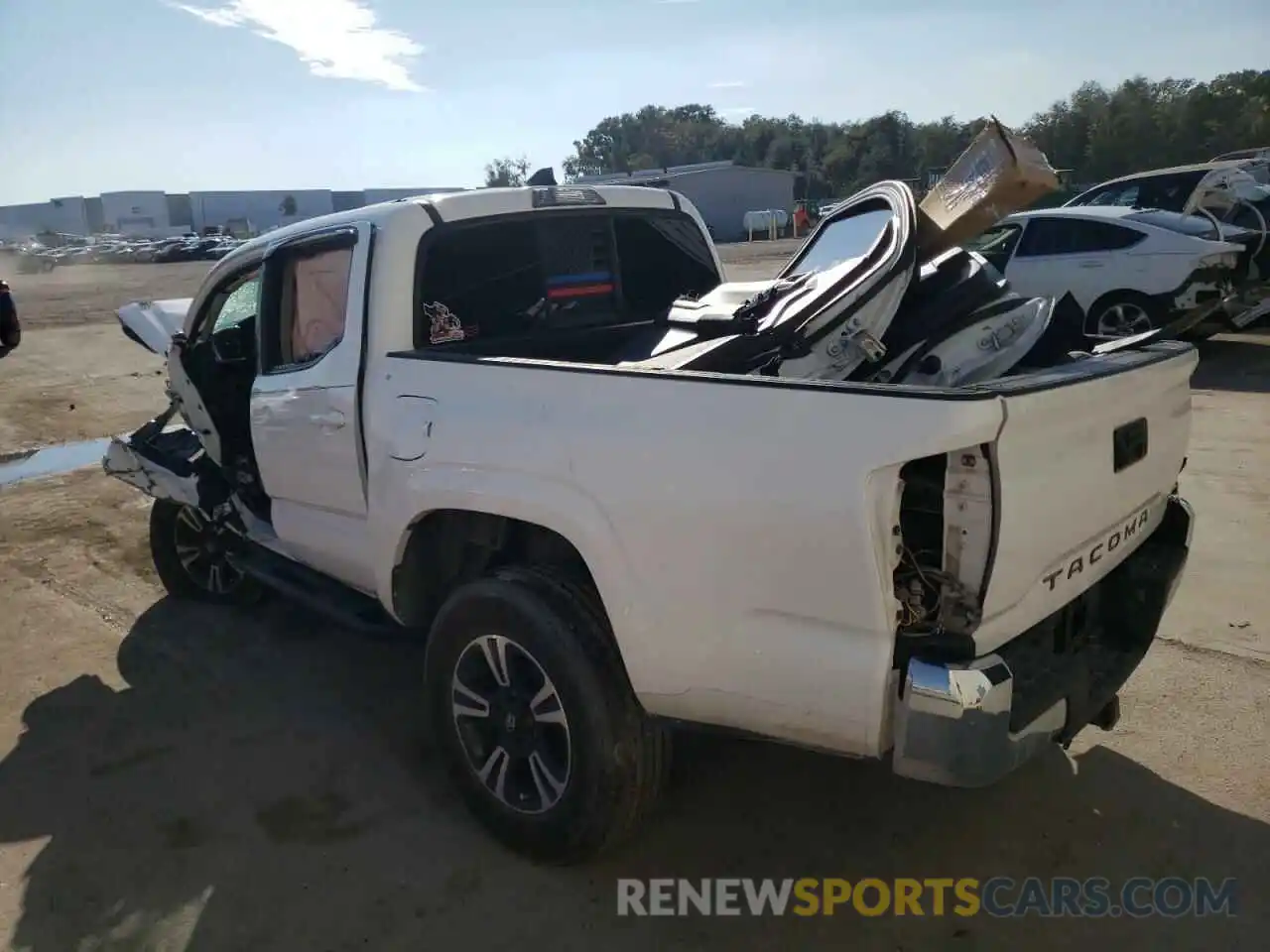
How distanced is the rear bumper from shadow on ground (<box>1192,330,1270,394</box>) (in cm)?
695

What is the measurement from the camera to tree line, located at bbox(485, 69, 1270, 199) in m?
44.9

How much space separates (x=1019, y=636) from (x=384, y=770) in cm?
237

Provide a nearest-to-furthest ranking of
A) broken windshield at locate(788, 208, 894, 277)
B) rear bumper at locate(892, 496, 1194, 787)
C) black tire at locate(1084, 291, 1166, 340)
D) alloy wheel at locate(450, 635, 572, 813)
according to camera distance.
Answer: rear bumper at locate(892, 496, 1194, 787) < alloy wheel at locate(450, 635, 572, 813) < broken windshield at locate(788, 208, 894, 277) < black tire at locate(1084, 291, 1166, 340)

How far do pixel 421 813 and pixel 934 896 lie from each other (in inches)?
67.9

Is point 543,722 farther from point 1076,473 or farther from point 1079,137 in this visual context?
point 1079,137

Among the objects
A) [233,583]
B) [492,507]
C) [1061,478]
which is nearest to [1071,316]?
[1061,478]

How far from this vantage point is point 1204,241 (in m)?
10.0

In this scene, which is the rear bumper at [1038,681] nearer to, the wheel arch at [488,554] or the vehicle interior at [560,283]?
the wheel arch at [488,554]

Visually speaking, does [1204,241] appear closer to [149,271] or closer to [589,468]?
[589,468]

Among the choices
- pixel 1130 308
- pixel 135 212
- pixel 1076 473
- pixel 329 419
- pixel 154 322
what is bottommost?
pixel 1130 308

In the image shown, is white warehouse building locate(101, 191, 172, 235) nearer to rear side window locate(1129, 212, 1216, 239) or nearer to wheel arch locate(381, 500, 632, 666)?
rear side window locate(1129, 212, 1216, 239)

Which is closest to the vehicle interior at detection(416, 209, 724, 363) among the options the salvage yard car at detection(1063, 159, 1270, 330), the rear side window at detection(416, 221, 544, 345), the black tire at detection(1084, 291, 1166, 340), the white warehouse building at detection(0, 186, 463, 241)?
the rear side window at detection(416, 221, 544, 345)

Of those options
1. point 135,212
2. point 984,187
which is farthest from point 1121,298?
point 135,212

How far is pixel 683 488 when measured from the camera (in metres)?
2.56
